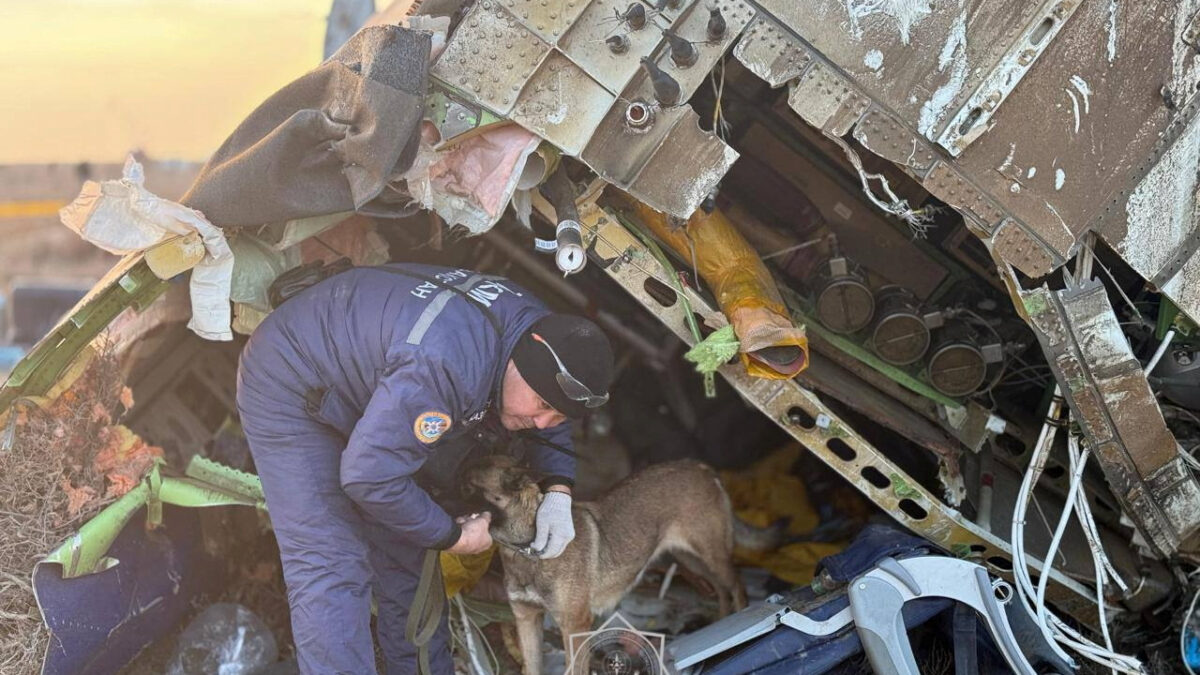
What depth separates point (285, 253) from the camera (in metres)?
4.18

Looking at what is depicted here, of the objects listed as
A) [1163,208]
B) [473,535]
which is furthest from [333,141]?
[1163,208]

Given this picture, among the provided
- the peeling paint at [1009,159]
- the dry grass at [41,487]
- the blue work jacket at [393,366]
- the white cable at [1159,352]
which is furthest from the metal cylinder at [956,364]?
the dry grass at [41,487]

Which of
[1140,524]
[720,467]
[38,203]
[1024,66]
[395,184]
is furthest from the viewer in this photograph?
[38,203]

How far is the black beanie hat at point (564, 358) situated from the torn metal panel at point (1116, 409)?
179cm

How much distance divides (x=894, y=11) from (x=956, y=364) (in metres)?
1.71

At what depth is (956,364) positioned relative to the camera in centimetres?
453

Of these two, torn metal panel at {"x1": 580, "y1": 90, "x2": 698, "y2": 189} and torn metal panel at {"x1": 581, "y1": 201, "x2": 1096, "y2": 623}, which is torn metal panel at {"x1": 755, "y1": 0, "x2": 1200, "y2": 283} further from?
torn metal panel at {"x1": 581, "y1": 201, "x2": 1096, "y2": 623}

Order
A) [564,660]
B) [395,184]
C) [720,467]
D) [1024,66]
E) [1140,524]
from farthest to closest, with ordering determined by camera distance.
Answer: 1. [720,467]
2. [564,660]
3. [1140,524]
4. [395,184]
5. [1024,66]

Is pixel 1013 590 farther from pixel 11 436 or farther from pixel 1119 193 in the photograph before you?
pixel 11 436

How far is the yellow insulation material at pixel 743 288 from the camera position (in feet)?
12.8

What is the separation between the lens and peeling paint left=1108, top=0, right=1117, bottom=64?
3697 millimetres

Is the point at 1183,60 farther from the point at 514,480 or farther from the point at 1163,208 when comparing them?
the point at 514,480

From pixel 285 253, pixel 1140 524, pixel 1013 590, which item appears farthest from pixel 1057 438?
pixel 285 253

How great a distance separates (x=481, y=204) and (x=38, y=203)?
565cm
